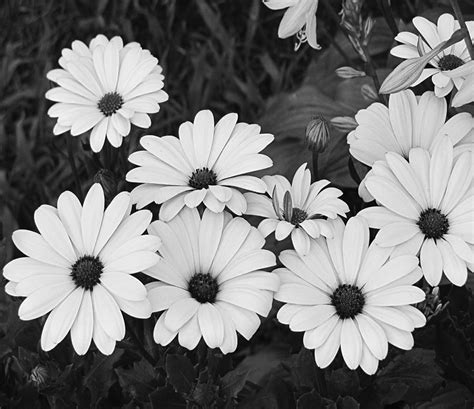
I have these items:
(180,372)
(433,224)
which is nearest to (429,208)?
(433,224)

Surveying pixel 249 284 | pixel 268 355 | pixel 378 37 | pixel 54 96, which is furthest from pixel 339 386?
pixel 378 37

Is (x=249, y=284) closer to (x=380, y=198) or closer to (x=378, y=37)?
(x=380, y=198)

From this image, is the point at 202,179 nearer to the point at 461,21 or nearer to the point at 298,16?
the point at 298,16

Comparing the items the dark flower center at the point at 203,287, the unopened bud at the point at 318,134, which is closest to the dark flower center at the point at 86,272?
the dark flower center at the point at 203,287

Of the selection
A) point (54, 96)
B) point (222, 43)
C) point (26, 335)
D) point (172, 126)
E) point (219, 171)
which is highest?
point (222, 43)

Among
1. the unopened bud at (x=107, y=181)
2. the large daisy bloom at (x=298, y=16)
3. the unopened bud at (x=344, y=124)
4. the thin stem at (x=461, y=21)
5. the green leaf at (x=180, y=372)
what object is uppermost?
the large daisy bloom at (x=298, y=16)

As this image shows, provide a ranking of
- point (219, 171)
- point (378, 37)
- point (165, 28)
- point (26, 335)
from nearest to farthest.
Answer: point (219, 171) < point (26, 335) < point (378, 37) < point (165, 28)

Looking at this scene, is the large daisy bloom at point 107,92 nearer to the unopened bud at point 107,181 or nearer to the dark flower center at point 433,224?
the unopened bud at point 107,181
